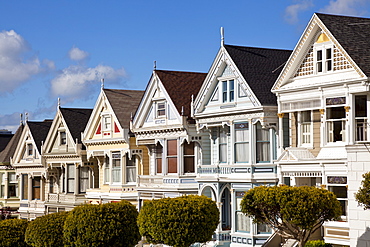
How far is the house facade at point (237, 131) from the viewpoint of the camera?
3878cm

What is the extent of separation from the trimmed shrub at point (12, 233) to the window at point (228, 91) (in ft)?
51.2

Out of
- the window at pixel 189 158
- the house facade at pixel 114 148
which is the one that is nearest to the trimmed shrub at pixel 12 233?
the house facade at pixel 114 148

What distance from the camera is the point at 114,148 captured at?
170ft

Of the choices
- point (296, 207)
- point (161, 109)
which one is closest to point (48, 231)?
point (161, 109)

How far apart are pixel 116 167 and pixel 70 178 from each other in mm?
7431

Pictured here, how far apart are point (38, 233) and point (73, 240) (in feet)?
12.4

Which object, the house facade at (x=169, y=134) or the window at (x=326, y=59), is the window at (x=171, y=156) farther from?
the window at (x=326, y=59)

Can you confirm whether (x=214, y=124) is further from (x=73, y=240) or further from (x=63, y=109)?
(x=63, y=109)

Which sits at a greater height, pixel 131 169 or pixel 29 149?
pixel 29 149

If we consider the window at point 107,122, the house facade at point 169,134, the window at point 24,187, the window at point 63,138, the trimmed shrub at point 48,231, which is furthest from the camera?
the window at point 24,187

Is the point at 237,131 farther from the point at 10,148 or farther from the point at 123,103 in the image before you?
the point at 10,148

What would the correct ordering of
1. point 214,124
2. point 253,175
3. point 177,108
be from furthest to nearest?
point 177,108, point 214,124, point 253,175

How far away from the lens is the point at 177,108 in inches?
1778

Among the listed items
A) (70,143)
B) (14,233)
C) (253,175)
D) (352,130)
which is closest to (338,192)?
(352,130)
